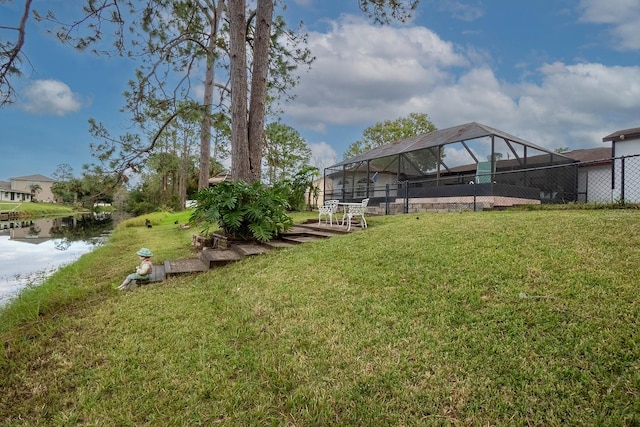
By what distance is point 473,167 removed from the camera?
1290 cm

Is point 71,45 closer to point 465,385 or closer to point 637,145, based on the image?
point 465,385

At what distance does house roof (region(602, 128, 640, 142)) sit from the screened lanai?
1.66 m

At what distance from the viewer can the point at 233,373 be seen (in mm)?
2404

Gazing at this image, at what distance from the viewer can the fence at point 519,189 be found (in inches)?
412

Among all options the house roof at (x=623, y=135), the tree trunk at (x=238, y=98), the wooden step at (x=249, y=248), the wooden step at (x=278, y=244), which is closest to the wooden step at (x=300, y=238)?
the wooden step at (x=278, y=244)

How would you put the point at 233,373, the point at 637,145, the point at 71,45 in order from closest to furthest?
1. the point at 233,373
2. the point at 71,45
3. the point at 637,145

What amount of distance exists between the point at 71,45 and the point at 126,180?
3.01 metres

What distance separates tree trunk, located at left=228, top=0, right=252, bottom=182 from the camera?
7.07 m

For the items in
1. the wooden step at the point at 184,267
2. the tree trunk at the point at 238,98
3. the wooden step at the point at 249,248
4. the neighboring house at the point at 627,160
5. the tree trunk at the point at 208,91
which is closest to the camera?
the wooden step at the point at 184,267

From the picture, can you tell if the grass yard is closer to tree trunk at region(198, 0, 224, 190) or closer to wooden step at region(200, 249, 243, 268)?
tree trunk at region(198, 0, 224, 190)

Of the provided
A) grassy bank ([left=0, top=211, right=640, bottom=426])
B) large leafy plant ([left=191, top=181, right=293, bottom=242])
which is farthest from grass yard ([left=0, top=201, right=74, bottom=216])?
grassy bank ([left=0, top=211, right=640, bottom=426])

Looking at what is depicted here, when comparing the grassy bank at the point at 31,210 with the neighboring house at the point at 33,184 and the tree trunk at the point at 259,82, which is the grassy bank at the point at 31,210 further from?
the tree trunk at the point at 259,82

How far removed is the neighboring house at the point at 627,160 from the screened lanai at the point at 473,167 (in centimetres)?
150

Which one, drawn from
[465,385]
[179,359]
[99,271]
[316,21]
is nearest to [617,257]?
[465,385]
